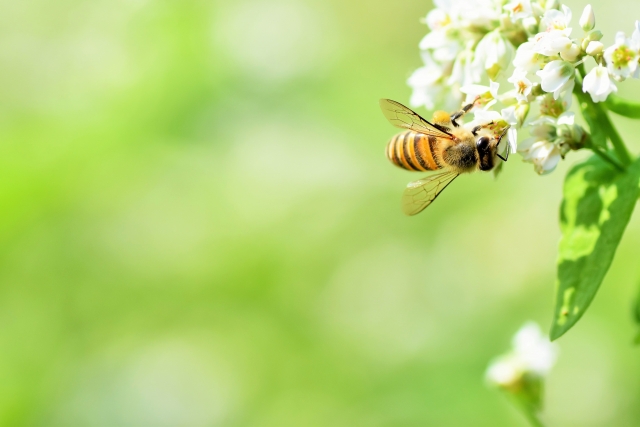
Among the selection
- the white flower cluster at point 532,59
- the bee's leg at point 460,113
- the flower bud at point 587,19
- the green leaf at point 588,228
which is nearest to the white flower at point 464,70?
the white flower cluster at point 532,59

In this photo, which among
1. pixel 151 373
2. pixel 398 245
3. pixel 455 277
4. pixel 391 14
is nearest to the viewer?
pixel 151 373

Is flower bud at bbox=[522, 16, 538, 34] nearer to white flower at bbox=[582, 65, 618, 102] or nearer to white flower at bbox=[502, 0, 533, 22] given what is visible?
white flower at bbox=[502, 0, 533, 22]

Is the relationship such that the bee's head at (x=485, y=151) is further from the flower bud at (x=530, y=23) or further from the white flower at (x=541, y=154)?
the flower bud at (x=530, y=23)

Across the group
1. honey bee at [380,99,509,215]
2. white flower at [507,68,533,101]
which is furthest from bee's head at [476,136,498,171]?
white flower at [507,68,533,101]

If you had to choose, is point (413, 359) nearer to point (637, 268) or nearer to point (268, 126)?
point (637, 268)

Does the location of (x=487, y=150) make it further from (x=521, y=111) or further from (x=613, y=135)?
(x=613, y=135)

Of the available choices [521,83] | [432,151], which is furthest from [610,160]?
[432,151]

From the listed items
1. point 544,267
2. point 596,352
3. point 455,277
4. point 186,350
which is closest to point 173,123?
point 186,350
